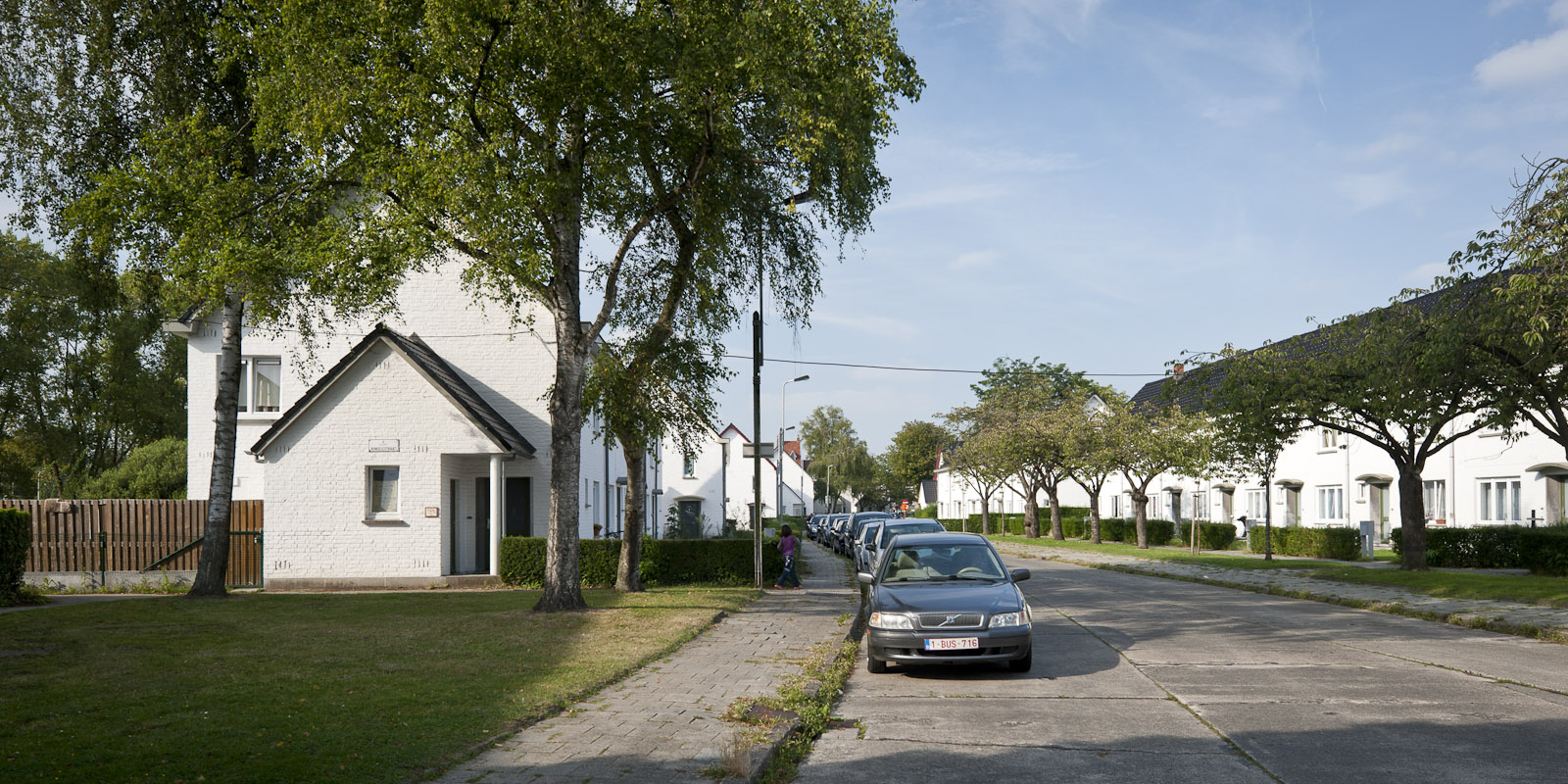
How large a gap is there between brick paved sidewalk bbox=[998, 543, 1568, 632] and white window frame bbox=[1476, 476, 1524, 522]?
8814 mm

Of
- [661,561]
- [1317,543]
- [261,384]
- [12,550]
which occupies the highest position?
[261,384]

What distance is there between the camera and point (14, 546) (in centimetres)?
1845

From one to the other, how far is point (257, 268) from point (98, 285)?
6.69 metres

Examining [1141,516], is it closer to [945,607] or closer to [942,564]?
[942,564]

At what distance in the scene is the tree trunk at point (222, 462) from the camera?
19.1 m

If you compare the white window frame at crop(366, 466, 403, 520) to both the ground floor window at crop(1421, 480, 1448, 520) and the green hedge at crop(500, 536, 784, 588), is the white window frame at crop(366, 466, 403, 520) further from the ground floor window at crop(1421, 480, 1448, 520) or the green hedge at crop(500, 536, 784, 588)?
the ground floor window at crop(1421, 480, 1448, 520)

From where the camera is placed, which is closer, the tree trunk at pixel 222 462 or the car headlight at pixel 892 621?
the car headlight at pixel 892 621

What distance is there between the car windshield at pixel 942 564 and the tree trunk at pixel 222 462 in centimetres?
1278

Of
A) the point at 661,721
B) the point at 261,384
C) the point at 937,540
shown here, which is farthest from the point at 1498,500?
the point at 261,384

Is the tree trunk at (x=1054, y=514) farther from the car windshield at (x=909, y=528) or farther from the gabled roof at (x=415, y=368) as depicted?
the gabled roof at (x=415, y=368)

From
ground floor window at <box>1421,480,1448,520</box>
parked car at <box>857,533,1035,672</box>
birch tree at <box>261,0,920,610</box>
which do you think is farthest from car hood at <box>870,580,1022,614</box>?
ground floor window at <box>1421,480,1448,520</box>

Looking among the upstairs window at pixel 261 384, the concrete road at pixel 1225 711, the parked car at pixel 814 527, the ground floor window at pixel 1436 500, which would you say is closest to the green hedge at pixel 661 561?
the upstairs window at pixel 261 384

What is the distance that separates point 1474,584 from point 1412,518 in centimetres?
460

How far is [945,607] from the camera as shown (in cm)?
1129
